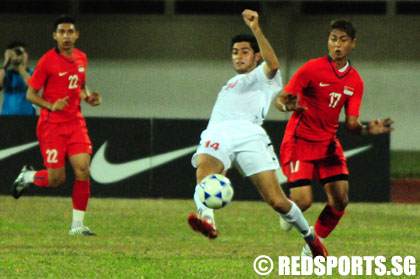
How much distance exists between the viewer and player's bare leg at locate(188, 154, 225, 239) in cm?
647

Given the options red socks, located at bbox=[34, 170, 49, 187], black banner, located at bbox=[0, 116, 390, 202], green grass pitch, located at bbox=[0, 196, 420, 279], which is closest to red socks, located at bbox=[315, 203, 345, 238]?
green grass pitch, located at bbox=[0, 196, 420, 279]

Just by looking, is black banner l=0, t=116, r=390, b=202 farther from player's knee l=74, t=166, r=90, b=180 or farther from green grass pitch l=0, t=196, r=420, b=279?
player's knee l=74, t=166, r=90, b=180

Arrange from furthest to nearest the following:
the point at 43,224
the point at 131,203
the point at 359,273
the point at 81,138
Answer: the point at 131,203 < the point at 43,224 < the point at 81,138 < the point at 359,273

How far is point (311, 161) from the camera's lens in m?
7.93

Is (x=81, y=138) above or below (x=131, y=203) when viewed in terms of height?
above

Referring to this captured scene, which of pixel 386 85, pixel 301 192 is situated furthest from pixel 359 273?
pixel 386 85

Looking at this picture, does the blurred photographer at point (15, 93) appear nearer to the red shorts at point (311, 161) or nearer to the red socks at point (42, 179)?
the red socks at point (42, 179)

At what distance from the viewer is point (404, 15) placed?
63.7 feet

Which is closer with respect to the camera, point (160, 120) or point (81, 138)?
point (81, 138)

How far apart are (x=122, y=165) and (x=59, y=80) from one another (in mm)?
3744

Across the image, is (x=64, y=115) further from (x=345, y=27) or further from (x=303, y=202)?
(x=345, y=27)

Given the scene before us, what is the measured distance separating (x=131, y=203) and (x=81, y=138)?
3.25 meters

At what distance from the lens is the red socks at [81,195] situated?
9.16 metres

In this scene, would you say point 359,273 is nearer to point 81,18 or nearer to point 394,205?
point 394,205
